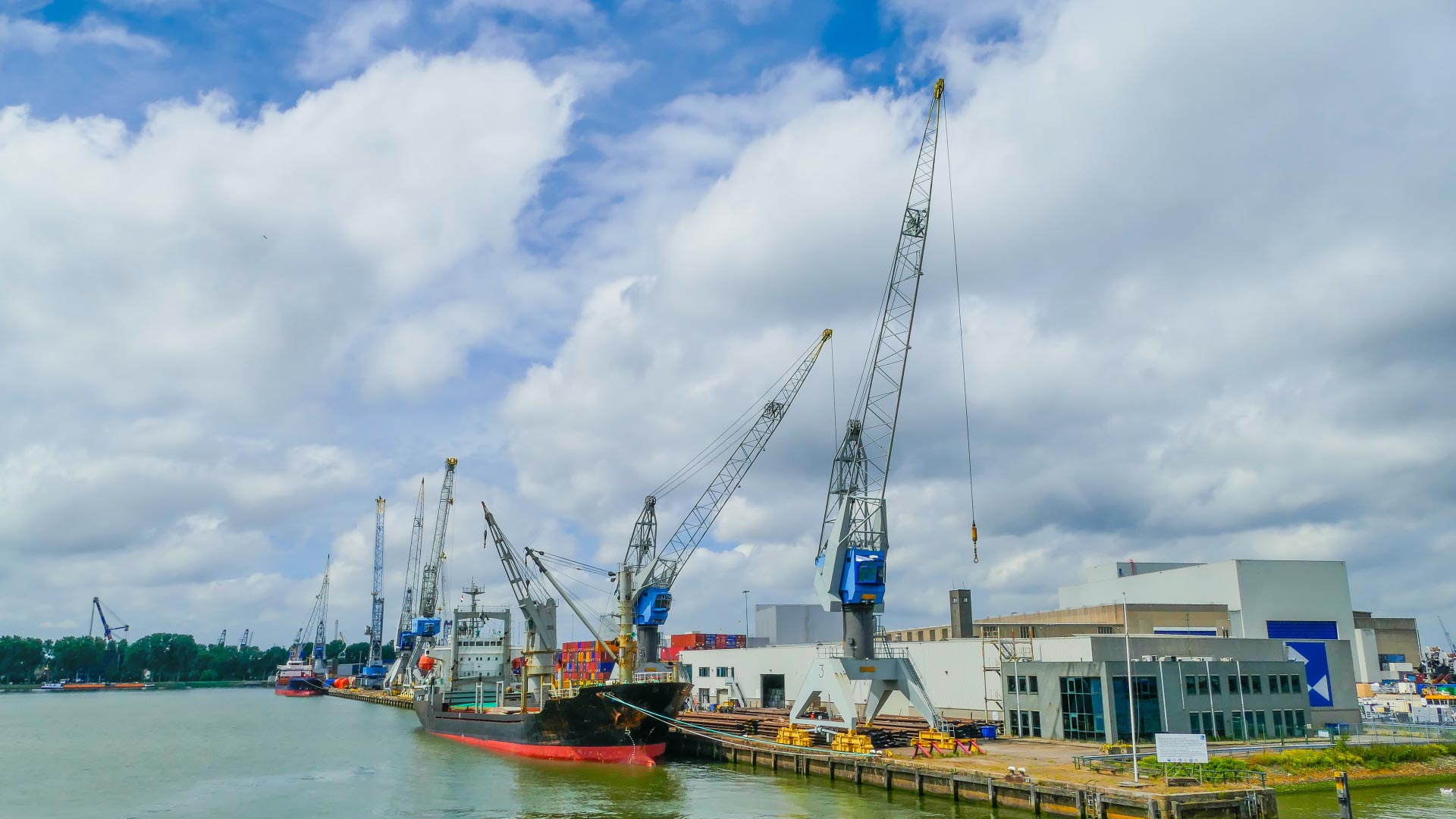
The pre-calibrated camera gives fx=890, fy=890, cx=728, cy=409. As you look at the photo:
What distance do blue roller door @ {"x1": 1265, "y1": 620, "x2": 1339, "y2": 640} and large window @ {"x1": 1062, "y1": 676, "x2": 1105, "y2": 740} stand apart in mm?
35799

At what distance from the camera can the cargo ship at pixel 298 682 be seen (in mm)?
176000

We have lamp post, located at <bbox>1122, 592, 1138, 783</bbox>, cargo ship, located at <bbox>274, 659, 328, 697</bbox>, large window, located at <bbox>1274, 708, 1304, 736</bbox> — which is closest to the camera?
lamp post, located at <bbox>1122, 592, 1138, 783</bbox>

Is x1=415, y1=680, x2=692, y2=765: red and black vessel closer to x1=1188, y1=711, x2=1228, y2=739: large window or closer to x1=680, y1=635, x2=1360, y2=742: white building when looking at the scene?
x1=680, y1=635, x2=1360, y2=742: white building

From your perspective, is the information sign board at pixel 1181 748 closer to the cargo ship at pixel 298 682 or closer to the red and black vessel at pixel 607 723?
the red and black vessel at pixel 607 723

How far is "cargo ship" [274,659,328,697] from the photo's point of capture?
176000 mm

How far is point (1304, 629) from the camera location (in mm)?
74438

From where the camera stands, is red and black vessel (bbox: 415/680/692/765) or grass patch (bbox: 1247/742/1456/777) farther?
red and black vessel (bbox: 415/680/692/765)

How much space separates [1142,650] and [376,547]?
17295cm

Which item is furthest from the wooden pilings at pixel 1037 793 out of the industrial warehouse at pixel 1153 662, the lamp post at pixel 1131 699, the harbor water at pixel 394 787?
the industrial warehouse at pixel 1153 662

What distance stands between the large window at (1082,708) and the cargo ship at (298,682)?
166775 mm

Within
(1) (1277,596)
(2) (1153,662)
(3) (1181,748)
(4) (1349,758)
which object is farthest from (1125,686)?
(1) (1277,596)

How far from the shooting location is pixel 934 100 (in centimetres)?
6181

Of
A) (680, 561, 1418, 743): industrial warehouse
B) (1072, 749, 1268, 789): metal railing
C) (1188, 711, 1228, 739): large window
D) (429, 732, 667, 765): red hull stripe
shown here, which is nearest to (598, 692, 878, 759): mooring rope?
(429, 732, 667, 765): red hull stripe

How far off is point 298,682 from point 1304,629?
171 metres
